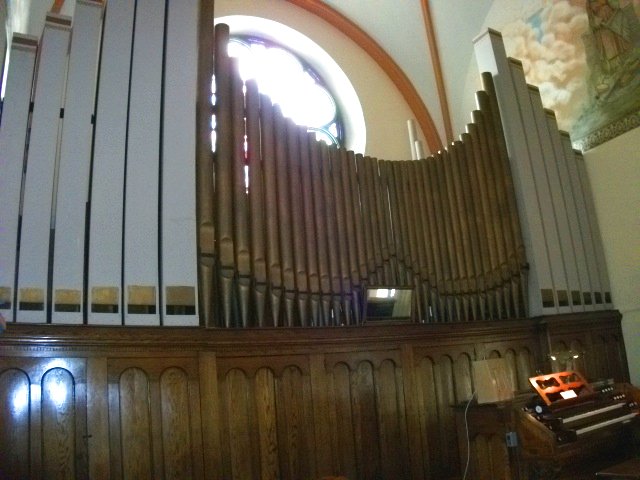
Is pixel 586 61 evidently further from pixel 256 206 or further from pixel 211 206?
pixel 211 206

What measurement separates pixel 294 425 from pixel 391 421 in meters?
1.00

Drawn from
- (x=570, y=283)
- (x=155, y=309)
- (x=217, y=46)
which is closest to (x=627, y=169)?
(x=570, y=283)

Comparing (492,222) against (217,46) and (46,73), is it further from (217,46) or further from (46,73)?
(46,73)

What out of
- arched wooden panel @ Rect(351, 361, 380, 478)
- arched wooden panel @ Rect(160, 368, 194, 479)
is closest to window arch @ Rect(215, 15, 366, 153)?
arched wooden panel @ Rect(351, 361, 380, 478)

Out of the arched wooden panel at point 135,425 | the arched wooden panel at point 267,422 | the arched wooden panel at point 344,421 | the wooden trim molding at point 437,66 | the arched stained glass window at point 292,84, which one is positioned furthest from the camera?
the wooden trim molding at point 437,66

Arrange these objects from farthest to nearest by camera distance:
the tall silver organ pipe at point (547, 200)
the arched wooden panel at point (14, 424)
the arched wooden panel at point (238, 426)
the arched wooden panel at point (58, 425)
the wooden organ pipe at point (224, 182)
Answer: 1. the tall silver organ pipe at point (547, 200)
2. the wooden organ pipe at point (224, 182)
3. the arched wooden panel at point (238, 426)
4. the arched wooden panel at point (58, 425)
5. the arched wooden panel at point (14, 424)

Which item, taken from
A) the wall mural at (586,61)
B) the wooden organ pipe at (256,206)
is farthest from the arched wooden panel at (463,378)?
the wall mural at (586,61)

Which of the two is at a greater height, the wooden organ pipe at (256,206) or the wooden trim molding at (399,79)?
the wooden trim molding at (399,79)

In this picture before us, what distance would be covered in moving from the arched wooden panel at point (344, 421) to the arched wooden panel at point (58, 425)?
7.07 ft

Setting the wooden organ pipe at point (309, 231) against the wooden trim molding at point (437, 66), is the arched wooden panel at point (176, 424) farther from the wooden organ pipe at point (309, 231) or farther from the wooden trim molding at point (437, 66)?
the wooden trim molding at point (437, 66)

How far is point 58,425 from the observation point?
404 cm

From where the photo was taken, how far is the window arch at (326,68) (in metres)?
8.70

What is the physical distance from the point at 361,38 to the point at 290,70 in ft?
4.22

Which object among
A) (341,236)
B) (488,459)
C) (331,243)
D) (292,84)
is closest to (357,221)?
(341,236)
